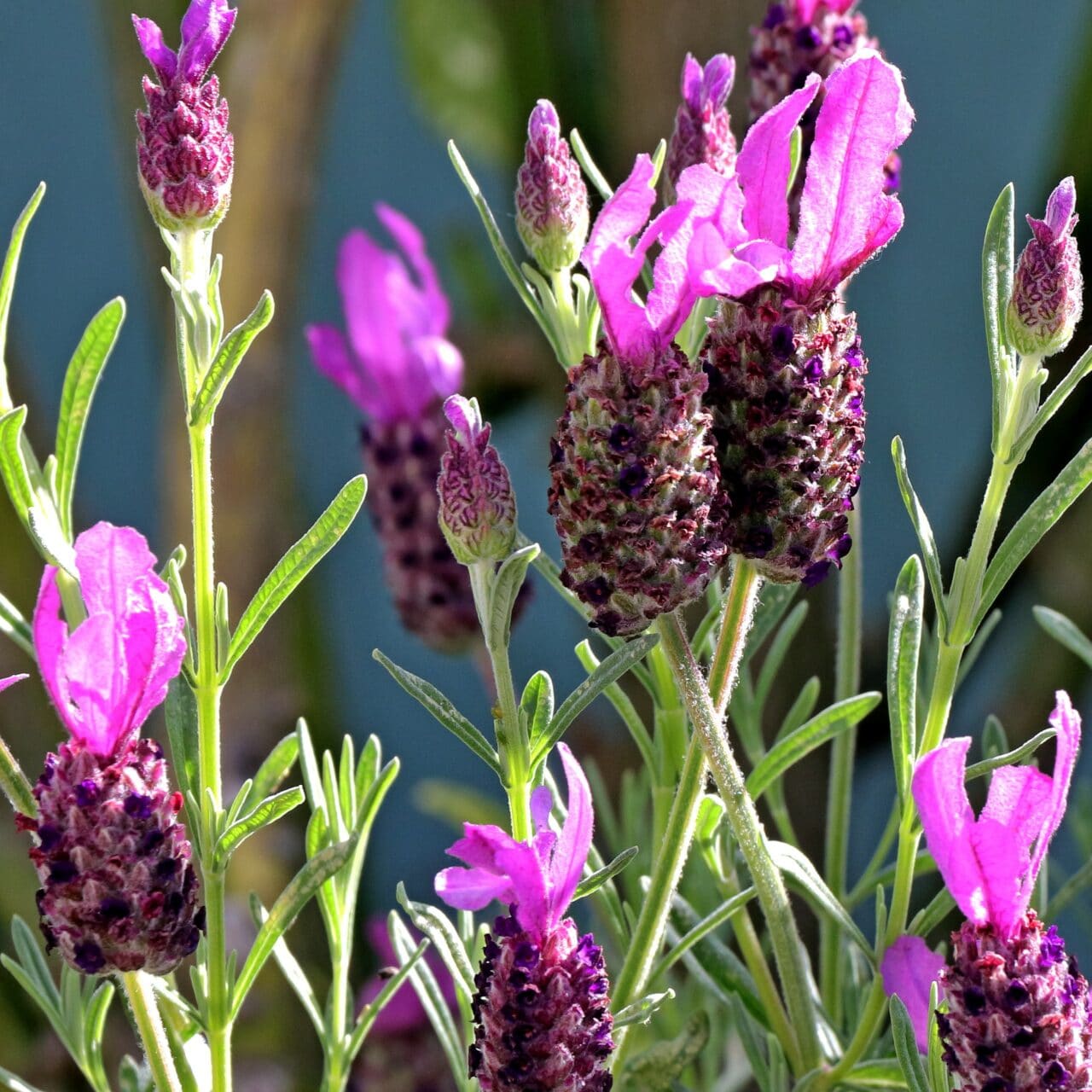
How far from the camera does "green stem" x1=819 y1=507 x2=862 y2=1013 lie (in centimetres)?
66

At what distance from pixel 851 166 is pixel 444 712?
212mm

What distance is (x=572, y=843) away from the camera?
0.43 metres

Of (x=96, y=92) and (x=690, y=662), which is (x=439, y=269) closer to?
(x=96, y=92)

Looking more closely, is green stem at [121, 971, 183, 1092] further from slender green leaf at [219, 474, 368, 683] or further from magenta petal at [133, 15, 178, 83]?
magenta petal at [133, 15, 178, 83]

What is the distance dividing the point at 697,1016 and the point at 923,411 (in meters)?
1.73

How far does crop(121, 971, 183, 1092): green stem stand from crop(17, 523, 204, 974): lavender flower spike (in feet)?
0.06

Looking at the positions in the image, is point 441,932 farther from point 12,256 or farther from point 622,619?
point 12,256

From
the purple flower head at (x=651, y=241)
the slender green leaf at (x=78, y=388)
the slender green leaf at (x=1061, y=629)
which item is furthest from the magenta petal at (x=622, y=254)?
the slender green leaf at (x=1061, y=629)

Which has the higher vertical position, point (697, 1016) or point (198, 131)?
point (198, 131)

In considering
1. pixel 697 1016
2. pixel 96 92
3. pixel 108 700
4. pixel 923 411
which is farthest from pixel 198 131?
pixel 96 92

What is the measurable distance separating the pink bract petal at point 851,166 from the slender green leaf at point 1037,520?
4.3 inches

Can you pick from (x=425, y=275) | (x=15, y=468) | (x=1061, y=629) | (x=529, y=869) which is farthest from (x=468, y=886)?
(x=425, y=275)

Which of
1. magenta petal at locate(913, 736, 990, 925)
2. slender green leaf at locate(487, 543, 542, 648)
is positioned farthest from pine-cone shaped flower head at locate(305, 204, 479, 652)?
magenta petal at locate(913, 736, 990, 925)

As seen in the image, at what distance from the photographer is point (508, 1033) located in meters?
0.42
